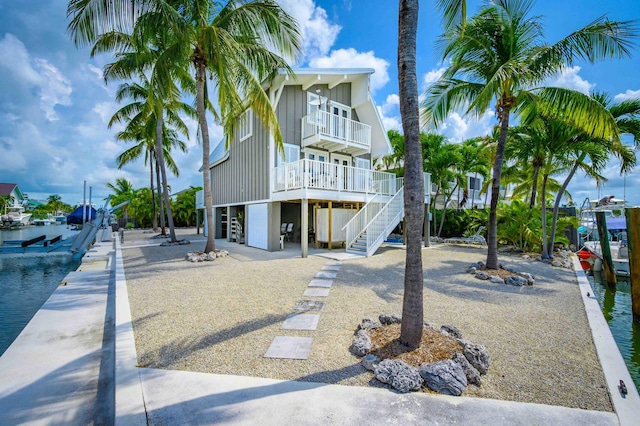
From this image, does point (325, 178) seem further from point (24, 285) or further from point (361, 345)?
point (24, 285)

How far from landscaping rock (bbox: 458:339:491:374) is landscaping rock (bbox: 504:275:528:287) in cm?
479

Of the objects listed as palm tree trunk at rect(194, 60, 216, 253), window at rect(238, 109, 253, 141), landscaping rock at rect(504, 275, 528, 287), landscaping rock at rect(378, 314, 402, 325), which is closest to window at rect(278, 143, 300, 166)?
window at rect(238, 109, 253, 141)

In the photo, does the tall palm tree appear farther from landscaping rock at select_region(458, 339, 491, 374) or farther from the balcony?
landscaping rock at select_region(458, 339, 491, 374)

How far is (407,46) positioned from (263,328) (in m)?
4.20

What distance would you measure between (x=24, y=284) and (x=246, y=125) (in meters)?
10.4

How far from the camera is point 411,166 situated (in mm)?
3312

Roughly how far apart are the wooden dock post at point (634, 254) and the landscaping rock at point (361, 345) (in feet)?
21.8

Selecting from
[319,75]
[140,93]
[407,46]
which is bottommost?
[407,46]

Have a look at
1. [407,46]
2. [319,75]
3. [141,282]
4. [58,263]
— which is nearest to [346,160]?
[319,75]

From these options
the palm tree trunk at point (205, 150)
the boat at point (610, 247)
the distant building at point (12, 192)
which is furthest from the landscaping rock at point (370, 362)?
the distant building at point (12, 192)

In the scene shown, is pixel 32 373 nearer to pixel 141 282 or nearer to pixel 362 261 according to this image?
pixel 141 282

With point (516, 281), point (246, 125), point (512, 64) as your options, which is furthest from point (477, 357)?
point (246, 125)

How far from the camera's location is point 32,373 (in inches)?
130

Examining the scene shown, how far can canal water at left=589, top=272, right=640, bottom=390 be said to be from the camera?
14.7 ft
